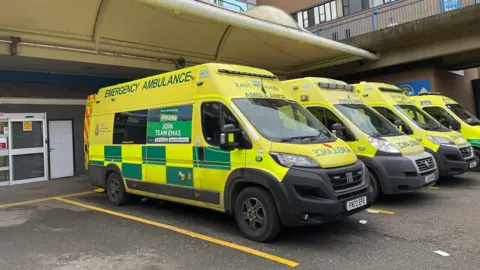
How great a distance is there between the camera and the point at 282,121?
5.36 metres

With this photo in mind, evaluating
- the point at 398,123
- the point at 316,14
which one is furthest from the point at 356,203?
the point at 316,14

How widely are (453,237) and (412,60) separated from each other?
36.0 ft

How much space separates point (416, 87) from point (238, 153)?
1256 cm

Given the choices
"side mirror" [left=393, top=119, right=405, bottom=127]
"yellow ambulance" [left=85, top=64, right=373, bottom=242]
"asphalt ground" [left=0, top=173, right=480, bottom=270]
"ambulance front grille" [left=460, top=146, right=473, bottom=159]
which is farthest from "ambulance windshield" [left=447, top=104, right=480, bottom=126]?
"yellow ambulance" [left=85, top=64, right=373, bottom=242]

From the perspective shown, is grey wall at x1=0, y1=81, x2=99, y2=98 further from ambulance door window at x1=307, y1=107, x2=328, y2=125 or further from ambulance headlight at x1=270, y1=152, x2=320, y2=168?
ambulance headlight at x1=270, y1=152, x2=320, y2=168

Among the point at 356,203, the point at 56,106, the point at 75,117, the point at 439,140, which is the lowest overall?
the point at 356,203

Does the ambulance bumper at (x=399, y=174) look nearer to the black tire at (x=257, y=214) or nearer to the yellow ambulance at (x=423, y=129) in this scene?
the yellow ambulance at (x=423, y=129)

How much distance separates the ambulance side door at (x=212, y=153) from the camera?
5152 mm

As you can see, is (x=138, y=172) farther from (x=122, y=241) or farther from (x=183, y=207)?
(x=122, y=241)

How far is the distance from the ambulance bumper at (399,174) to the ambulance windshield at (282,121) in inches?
63.1

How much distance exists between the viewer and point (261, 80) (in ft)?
19.8

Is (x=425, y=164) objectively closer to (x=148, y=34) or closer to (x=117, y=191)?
(x=117, y=191)

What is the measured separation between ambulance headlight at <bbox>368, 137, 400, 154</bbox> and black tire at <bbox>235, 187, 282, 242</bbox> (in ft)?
9.49

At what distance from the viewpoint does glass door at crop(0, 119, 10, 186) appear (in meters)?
11.1
